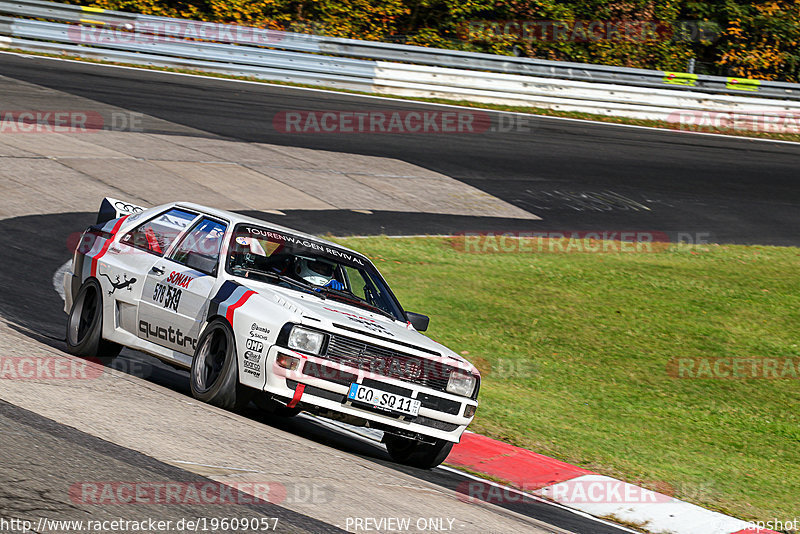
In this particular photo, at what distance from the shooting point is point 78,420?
6.26 metres

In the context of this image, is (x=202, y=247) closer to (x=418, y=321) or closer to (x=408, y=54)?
(x=418, y=321)

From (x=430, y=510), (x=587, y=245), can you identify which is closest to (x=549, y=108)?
(x=587, y=245)

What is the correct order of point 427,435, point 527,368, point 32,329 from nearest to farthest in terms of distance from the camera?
point 427,435 < point 32,329 < point 527,368

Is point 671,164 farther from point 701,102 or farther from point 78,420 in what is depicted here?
point 78,420

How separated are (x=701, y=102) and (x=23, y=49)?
61.3 feet

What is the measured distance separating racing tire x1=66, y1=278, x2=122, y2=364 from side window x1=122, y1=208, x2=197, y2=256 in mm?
509

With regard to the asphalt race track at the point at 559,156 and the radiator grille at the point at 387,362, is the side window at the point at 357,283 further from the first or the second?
the asphalt race track at the point at 559,156

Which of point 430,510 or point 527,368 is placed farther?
point 527,368

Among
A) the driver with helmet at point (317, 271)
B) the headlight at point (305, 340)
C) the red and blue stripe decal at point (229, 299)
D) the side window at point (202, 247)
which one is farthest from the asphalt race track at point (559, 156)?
the headlight at point (305, 340)

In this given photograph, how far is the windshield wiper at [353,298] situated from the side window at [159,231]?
1.46 metres

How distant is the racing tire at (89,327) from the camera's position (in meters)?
8.70

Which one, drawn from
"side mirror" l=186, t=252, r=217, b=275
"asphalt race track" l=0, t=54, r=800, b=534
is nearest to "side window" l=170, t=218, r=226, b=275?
"side mirror" l=186, t=252, r=217, b=275

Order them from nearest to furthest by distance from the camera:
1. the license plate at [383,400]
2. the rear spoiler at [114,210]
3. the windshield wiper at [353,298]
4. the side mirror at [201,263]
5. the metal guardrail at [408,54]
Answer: the license plate at [383,400], the side mirror at [201,263], the windshield wiper at [353,298], the rear spoiler at [114,210], the metal guardrail at [408,54]

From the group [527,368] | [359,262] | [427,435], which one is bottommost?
[527,368]
